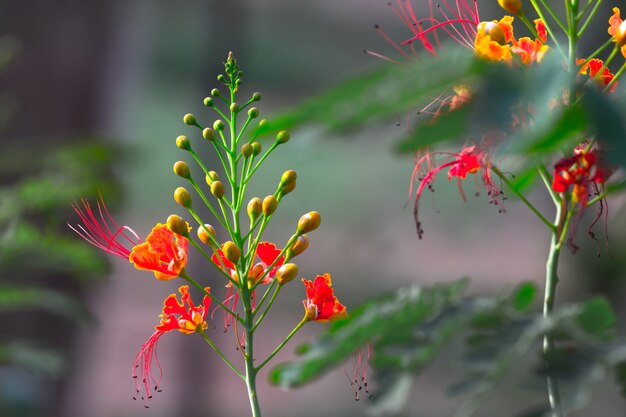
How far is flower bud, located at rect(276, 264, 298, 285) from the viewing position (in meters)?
0.36

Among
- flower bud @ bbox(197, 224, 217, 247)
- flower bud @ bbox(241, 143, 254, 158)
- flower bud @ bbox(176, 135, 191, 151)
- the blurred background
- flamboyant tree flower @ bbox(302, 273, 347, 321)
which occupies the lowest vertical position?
flamboyant tree flower @ bbox(302, 273, 347, 321)

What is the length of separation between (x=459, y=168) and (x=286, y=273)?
87mm

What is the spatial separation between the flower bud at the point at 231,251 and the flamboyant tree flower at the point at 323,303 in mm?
44

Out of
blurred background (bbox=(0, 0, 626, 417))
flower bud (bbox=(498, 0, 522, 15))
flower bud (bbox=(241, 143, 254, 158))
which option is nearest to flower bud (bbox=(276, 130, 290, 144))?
flower bud (bbox=(241, 143, 254, 158))

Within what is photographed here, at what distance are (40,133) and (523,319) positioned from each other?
205 centimetres

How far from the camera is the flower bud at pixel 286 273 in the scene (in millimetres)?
360

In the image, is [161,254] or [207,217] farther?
[207,217]

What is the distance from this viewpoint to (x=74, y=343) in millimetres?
2344

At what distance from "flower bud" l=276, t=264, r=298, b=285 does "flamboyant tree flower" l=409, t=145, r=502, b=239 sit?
0.17 feet

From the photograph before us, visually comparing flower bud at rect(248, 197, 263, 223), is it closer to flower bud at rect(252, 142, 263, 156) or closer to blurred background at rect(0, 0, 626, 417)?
flower bud at rect(252, 142, 263, 156)

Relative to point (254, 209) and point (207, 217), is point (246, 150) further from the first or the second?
point (207, 217)

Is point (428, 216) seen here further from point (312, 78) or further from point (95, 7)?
point (95, 7)

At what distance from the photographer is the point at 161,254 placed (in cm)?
37

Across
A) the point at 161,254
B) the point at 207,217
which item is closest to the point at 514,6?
the point at 161,254
